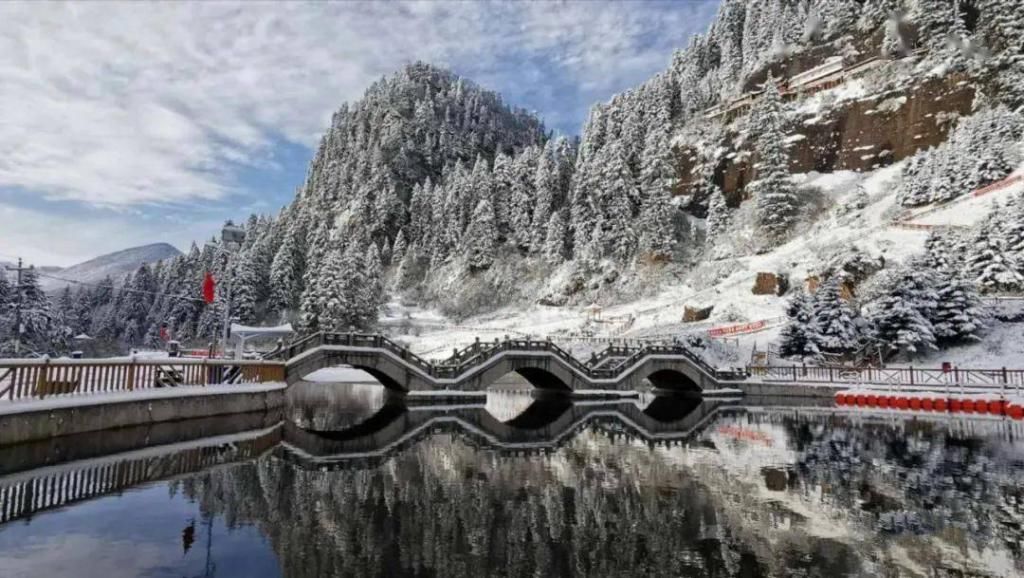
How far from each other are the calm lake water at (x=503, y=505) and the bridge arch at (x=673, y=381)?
18984 millimetres

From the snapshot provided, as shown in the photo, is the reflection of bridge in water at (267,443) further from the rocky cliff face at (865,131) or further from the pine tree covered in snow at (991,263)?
the rocky cliff face at (865,131)

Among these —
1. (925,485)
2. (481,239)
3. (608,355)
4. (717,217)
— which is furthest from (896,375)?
(481,239)

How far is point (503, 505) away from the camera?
41.0 feet

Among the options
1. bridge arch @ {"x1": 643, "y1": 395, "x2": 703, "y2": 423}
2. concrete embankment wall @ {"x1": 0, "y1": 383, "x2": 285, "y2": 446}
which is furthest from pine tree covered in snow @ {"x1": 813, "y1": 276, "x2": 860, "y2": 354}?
concrete embankment wall @ {"x1": 0, "y1": 383, "x2": 285, "y2": 446}

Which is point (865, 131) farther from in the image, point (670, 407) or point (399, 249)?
point (399, 249)

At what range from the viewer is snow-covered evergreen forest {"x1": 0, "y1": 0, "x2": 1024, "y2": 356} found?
44875mm

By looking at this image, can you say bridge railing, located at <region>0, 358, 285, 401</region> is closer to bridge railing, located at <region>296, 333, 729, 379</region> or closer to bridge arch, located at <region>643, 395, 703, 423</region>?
bridge railing, located at <region>296, 333, 729, 379</region>

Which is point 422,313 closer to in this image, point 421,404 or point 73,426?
point 421,404

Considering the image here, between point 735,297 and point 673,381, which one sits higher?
point 735,297

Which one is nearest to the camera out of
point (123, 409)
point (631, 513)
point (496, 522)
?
point (496, 522)

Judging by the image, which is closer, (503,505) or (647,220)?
(503,505)

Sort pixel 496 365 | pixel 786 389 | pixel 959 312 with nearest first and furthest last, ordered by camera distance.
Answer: pixel 496 365, pixel 959 312, pixel 786 389

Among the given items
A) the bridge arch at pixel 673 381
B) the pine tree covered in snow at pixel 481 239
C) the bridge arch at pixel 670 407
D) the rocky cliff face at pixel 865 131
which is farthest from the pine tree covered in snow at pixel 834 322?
the pine tree covered in snow at pixel 481 239

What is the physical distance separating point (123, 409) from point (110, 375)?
2271 millimetres
